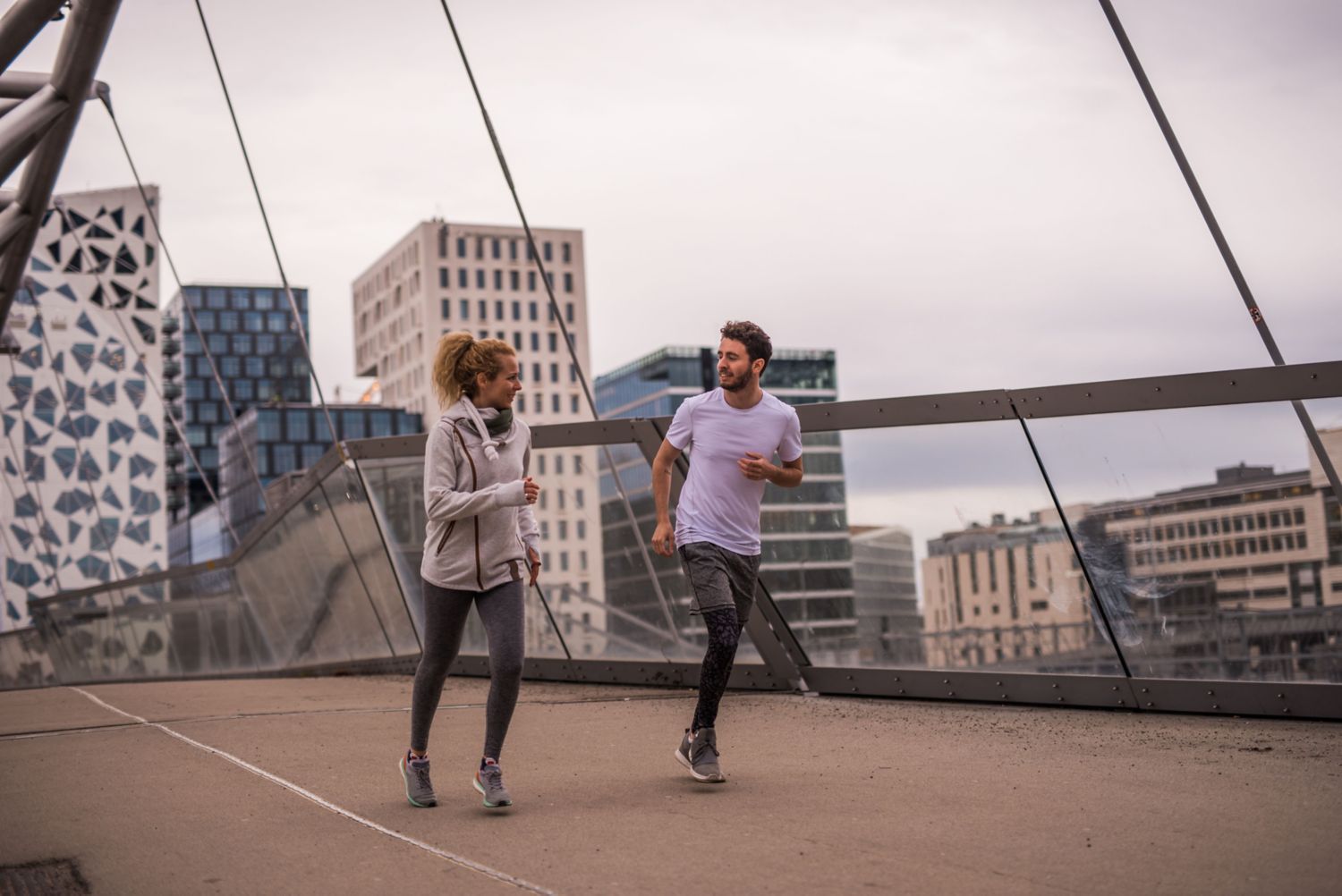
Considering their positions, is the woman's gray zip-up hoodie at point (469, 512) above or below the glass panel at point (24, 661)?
above

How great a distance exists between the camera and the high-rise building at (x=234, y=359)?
156125 millimetres

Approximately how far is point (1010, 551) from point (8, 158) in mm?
7175

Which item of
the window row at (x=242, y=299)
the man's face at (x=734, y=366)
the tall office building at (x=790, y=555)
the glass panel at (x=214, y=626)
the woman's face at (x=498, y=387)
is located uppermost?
the window row at (x=242, y=299)

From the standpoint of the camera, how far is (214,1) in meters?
15.3

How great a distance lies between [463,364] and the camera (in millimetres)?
5926

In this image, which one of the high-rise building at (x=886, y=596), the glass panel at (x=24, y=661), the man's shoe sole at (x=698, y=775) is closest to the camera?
the man's shoe sole at (x=698, y=775)

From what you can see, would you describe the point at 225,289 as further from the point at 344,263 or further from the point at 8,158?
the point at 8,158

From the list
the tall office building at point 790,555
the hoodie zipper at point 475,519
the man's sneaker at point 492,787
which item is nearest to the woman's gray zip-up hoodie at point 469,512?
the hoodie zipper at point 475,519

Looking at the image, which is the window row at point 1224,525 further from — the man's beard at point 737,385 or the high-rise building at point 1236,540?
the man's beard at point 737,385

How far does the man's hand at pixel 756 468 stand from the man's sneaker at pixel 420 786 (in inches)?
65.4

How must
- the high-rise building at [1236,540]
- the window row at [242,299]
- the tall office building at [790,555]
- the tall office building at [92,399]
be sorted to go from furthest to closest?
1. the window row at [242,299]
2. the tall office building at [92,399]
3. the tall office building at [790,555]
4. the high-rise building at [1236,540]

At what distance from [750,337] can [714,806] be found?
1948 millimetres

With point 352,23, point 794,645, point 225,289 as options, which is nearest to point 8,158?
point 352,23

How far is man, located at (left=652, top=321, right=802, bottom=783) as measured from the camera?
6.39 m
